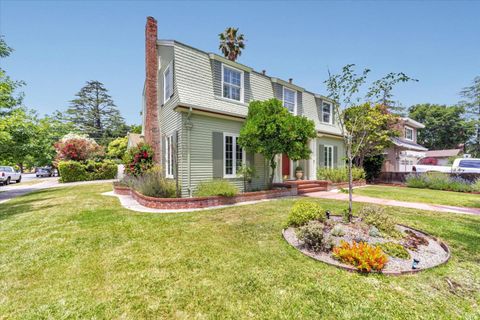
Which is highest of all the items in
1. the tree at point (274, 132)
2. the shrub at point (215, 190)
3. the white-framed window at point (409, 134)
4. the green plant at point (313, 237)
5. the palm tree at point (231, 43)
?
the palm tree at point (231, 43)

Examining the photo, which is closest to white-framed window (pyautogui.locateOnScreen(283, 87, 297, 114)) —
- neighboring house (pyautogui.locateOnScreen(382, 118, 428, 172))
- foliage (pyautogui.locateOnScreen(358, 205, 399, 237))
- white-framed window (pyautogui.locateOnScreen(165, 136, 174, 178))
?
white-framed window (pyautogui.locateOnScreen(165, 136, 174, 178))

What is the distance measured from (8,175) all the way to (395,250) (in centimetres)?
3059

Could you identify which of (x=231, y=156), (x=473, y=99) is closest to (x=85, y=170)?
(x=231, y=156)

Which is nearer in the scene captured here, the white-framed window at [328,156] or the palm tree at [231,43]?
the white-framed window at [328,156]

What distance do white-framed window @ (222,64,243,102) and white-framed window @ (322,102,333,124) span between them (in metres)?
8.28

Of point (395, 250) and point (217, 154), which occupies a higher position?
point (217, 154)

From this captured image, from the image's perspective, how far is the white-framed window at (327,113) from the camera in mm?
16267

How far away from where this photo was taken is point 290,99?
13.8 m

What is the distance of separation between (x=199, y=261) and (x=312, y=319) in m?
2.03

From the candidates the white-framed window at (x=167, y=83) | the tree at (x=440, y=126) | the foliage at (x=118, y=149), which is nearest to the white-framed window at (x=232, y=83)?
the white-framed window at (x=167, y=83)

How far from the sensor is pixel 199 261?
3.65 metres

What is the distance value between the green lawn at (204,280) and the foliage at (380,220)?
104cm

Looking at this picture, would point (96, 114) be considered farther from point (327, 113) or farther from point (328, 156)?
point (328, 156)

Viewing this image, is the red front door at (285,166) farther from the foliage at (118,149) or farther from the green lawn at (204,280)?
the foliage at (118,149)
